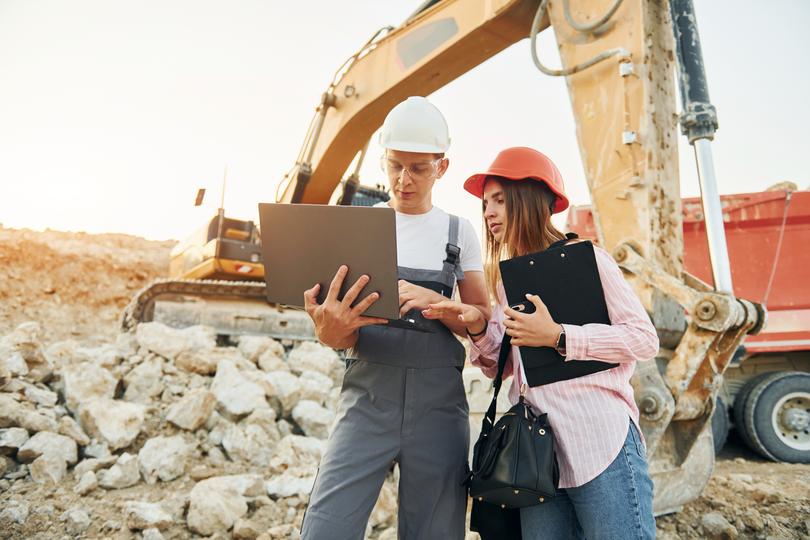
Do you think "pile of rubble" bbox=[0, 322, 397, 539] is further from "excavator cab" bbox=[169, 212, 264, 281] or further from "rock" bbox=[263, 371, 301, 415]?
"excavator cab" bbox=[169, 212, 264, 281]

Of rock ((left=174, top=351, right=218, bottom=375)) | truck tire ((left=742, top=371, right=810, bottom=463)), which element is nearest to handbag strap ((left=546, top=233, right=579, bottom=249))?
rock ((left=174, top=351, right=218, bottom=375))

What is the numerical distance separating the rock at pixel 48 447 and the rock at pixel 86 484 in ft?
0.91

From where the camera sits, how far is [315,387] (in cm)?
529

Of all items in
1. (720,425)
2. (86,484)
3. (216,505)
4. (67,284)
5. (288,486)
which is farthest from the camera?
(67,284)

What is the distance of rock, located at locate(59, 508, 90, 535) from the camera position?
9.63ft

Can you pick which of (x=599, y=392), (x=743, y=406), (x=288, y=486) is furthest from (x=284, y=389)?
(x=743, y=406)

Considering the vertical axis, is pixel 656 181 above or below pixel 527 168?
above

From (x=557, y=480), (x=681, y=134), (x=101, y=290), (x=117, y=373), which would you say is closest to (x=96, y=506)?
(x=117, y=373)

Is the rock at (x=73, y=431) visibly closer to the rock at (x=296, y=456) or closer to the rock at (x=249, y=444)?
the rock at (x=249, y=444)

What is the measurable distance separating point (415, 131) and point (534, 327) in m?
0.76

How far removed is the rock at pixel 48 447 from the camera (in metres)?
3.54

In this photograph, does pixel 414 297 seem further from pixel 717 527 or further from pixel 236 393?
pixel 236 393

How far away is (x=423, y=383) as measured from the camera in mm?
1683

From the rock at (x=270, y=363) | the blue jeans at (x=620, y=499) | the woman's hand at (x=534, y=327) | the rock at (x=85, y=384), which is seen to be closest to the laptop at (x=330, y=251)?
the woman's hand at (x=534, y=327)
